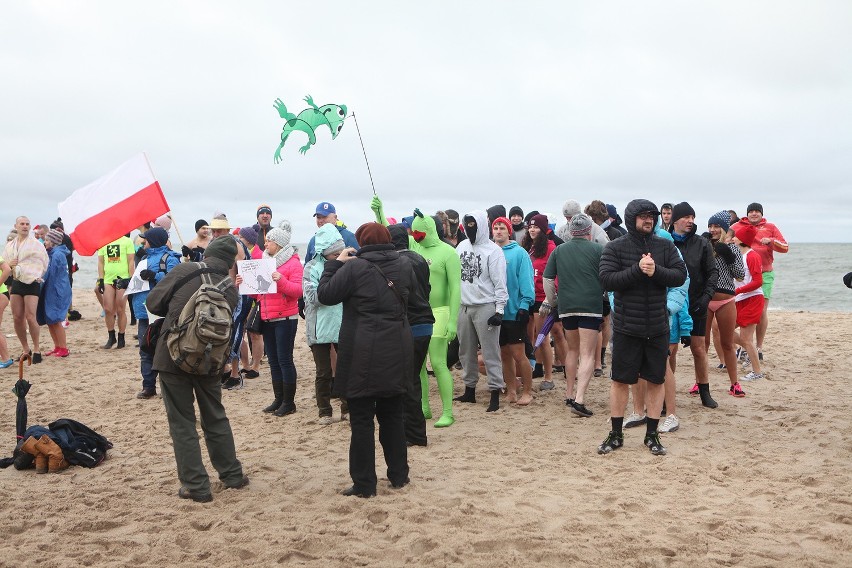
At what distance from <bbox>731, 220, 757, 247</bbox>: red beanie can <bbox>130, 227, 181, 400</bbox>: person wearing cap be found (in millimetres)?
6848

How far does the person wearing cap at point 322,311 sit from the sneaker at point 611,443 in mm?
2538

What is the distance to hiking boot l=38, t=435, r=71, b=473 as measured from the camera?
20.2 feet

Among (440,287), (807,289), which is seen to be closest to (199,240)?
(440,287)

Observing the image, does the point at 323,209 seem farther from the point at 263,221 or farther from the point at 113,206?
the point at 263,221

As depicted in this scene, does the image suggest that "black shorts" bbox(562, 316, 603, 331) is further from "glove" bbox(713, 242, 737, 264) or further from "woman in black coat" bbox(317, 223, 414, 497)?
"woman in black coat" bbox(317, 223, 414, 497)

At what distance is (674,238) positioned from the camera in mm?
7793

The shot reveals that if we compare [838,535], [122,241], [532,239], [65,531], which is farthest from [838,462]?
[122,241]

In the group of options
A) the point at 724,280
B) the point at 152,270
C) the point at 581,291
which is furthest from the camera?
the point at 152,270

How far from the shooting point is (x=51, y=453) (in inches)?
243

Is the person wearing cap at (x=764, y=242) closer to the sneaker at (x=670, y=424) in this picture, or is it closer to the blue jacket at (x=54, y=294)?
the sneaker at (x=670, y=424)

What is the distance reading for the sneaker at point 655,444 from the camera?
641 centimetres

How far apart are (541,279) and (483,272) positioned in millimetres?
1831

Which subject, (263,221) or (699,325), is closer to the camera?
(699,325)

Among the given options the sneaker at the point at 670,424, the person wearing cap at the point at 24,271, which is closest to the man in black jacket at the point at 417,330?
the sneaker at the point at 670,424
